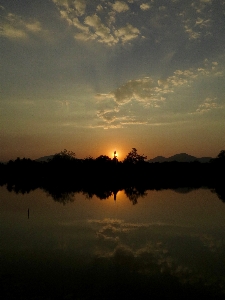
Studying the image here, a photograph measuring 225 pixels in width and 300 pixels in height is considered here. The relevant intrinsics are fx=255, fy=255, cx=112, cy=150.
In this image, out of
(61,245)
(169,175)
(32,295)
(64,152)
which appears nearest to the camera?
(32,295)

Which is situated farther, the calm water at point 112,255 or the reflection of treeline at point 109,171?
the reflection of treeline at point 109,171

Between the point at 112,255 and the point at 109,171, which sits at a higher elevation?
the point at 109,171

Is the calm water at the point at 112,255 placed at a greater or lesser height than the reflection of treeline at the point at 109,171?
lesser

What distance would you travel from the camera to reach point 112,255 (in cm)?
1451

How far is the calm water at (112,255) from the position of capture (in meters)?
10.4

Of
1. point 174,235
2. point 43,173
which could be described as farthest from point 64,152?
point 174,235

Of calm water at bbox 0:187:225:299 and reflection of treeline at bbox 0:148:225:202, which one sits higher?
reflection of treeline at bbox 0:148:225:202

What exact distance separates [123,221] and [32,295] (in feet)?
47.5

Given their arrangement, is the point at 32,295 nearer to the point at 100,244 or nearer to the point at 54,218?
the point at 100,244

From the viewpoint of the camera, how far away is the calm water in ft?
34.2

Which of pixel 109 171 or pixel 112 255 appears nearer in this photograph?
pixel 112 255

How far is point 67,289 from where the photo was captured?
10375mm

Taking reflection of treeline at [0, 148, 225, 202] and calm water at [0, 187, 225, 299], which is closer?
calm water at [0, 187, 225, 299]

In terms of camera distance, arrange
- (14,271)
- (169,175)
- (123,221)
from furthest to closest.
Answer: (169,175), (123,221), (14,271)
